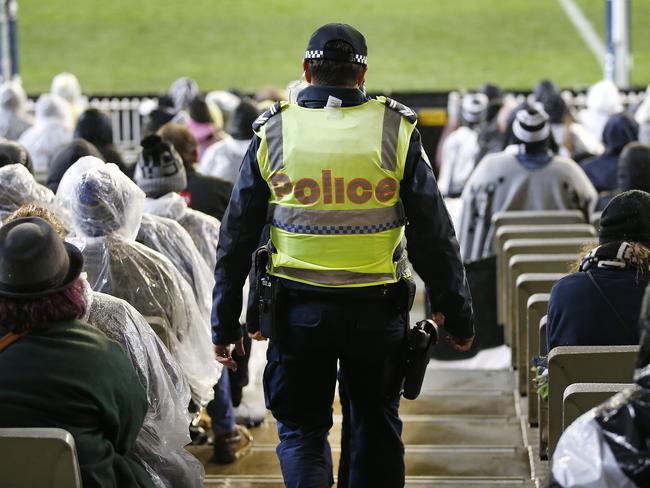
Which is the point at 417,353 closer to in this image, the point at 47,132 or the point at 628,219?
the point at 628,219

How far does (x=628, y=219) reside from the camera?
4.19 meters

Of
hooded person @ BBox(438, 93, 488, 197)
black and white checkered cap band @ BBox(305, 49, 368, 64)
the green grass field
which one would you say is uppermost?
black and white checkered cap band @ BBox(305, 49, 368, 64)

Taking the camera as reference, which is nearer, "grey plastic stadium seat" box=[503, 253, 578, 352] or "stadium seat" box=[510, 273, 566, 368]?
"stadium seat" box=[510, 273, 566, 368]

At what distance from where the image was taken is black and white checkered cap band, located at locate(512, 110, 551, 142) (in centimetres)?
727

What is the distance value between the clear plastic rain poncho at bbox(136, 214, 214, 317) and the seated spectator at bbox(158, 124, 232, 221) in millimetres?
1213

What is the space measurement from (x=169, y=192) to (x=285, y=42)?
2709cm

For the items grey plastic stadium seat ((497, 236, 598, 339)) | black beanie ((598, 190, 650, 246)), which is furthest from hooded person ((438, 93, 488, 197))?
black beanie ((598, 190, 650, 246))

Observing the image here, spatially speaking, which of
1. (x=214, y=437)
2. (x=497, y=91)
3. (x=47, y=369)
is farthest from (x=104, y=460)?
(x=497, y=91)

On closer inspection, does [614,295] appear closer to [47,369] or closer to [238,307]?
[238,307]

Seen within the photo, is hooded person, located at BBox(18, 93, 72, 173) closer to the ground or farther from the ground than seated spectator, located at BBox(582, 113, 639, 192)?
closer to the ground

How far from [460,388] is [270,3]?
94.2 feet

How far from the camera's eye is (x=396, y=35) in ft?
106

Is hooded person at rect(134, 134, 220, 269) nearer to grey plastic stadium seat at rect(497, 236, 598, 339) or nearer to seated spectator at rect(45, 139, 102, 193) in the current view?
seated spectator at rect(45, 139, 102, 193)

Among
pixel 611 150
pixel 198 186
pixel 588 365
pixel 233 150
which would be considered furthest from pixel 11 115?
pixel 588 365
